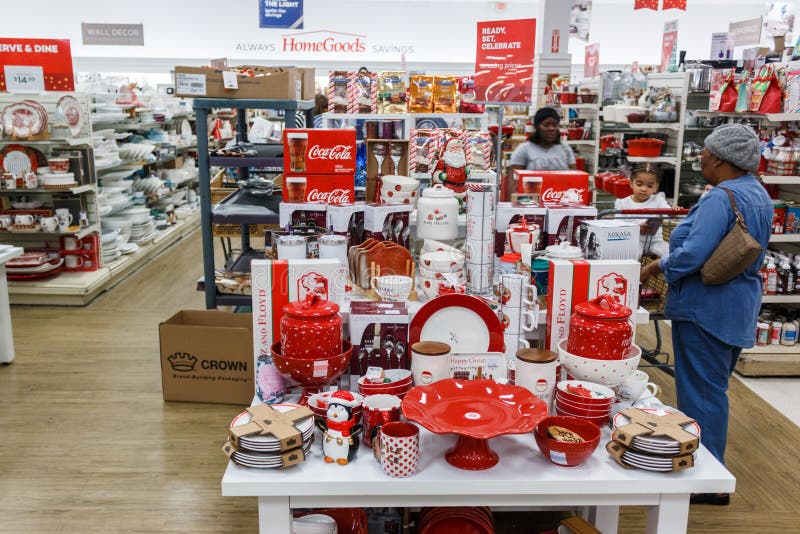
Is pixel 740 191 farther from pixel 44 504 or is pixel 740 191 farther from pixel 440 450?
pixel 44 504

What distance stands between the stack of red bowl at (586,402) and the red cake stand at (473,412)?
12 centimetres

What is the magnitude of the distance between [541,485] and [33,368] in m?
3.88

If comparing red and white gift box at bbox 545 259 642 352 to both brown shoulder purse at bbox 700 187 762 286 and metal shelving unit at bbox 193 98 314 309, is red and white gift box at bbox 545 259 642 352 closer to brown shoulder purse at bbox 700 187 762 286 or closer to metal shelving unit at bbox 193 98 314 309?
brown shoulder purse at bbox 700 187 762 286

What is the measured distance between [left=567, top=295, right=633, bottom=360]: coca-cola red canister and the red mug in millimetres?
567

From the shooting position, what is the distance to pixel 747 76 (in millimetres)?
4875

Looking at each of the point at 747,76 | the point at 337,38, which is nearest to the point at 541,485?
the point at 747,76

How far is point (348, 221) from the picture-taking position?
2.96m


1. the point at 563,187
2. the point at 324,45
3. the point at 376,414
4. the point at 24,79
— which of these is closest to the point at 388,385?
the point at 376,414

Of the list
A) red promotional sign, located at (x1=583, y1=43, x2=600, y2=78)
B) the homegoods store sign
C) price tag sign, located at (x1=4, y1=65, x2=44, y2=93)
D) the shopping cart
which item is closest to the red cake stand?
the shopping cart

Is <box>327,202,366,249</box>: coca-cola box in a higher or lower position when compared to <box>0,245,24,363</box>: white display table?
higher

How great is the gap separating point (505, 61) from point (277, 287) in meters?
2.77

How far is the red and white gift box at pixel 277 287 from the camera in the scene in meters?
2.15

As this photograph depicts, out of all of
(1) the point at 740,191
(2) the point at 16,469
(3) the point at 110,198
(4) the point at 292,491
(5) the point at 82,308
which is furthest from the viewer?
(3) the point at 110,198

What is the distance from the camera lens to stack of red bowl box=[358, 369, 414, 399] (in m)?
1.97
